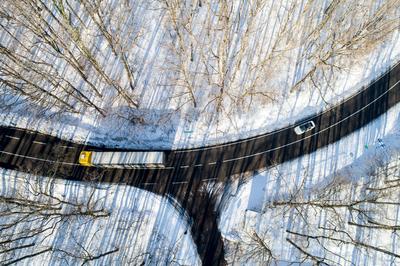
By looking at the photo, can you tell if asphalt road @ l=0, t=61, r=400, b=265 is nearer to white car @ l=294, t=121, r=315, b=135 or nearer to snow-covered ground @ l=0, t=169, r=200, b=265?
white car @ l=294, t=121, r=315, b=135

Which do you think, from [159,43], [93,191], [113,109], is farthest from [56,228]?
[159,43]

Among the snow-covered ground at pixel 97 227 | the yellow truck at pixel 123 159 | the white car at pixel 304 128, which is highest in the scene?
the white car at pixel 304 128

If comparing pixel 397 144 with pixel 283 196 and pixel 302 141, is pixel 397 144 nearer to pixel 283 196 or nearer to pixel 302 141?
pixel 302 141

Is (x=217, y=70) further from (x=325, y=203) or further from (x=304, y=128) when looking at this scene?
(x=325, y=203)

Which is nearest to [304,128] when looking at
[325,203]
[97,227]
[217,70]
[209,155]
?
[325,203]

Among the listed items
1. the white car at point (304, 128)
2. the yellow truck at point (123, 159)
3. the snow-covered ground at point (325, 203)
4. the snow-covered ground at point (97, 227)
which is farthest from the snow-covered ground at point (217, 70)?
the snow-covered ground at point (97, 227)

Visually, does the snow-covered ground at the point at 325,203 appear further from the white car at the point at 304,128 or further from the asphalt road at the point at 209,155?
the white car at the point at 304,128
